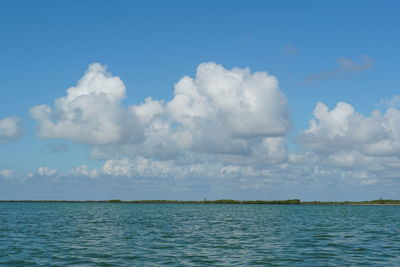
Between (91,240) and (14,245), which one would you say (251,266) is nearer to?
(91,240)

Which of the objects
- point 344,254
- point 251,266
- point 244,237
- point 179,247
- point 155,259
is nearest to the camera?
point 251,266

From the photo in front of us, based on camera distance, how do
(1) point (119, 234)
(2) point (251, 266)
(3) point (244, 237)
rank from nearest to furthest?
(2) point (251, 266)
(3) point (244, 237)
(1) point (119, 234)

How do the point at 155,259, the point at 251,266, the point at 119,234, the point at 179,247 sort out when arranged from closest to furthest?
the point at 251,266 < the point at 155,259 < the point at 179,247 < the point at 119,234

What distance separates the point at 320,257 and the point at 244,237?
15.6 m

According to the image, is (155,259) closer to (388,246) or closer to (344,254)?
(344,254)

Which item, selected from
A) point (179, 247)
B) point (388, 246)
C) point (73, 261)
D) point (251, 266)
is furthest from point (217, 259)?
point (388, 246)

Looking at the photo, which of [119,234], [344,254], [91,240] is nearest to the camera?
[344,254]

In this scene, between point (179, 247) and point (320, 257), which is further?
point (179, 247)

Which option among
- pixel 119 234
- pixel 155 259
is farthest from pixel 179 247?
pixel 119 234

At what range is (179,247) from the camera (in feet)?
137

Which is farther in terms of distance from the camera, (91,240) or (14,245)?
(91,240)

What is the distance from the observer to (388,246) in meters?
43.8

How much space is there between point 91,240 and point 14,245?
7832 millimetres

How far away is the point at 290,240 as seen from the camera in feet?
158
